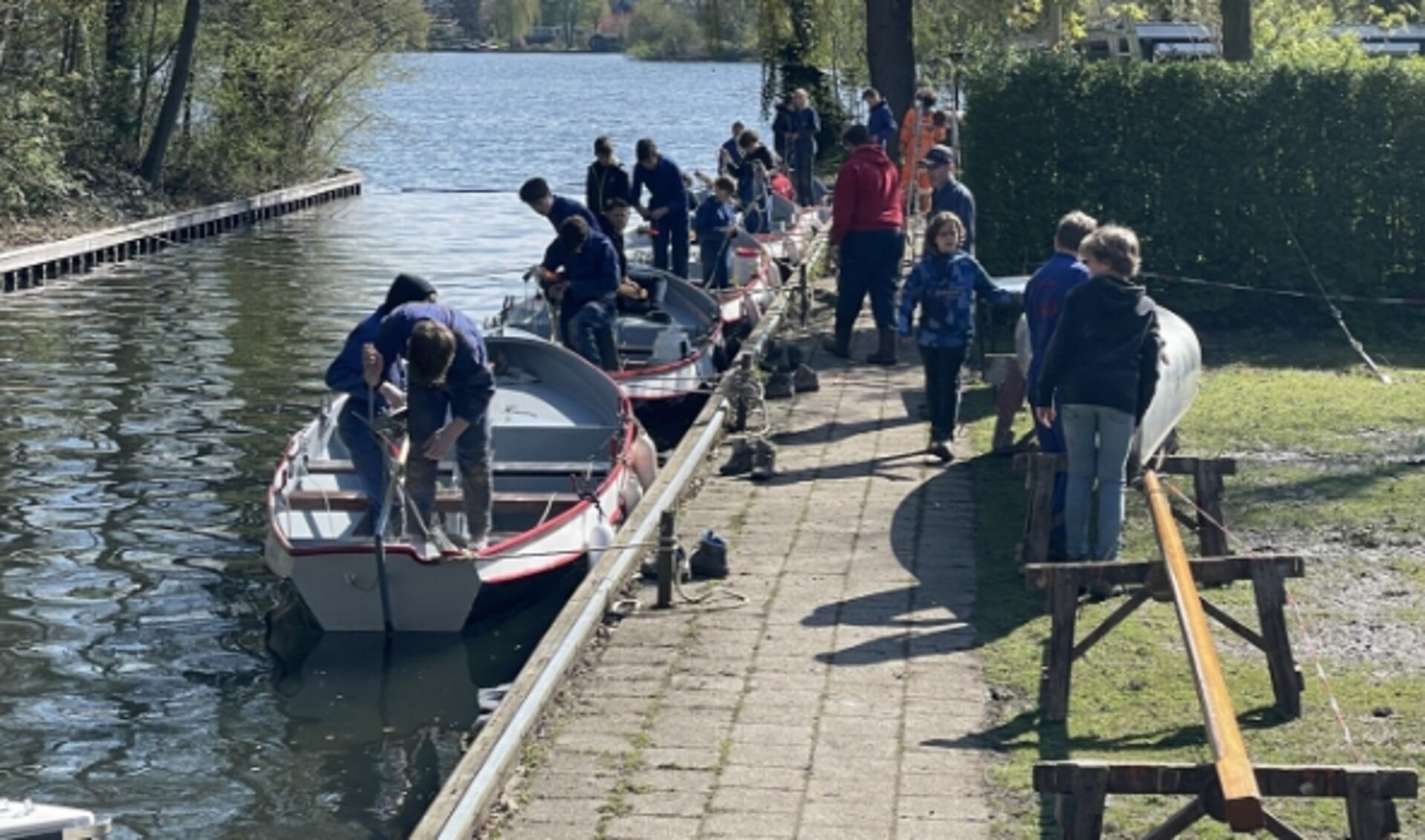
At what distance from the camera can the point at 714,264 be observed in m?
24.4

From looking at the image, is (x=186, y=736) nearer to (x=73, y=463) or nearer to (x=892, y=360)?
(x=73, y=463)

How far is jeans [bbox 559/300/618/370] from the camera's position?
18.1 m

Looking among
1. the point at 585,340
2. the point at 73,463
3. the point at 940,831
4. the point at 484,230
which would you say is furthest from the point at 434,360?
the point at 484,230

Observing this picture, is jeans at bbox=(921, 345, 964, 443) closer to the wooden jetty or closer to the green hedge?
the green hedge

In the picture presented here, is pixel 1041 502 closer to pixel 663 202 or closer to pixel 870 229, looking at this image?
pixel 870 229

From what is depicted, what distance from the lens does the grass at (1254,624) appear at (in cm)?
835

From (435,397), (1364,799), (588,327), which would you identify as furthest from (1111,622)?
(588,327)

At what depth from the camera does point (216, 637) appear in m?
13.3

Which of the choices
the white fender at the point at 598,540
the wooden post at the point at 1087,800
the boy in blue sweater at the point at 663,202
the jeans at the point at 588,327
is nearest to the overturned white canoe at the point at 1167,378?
the white fender at the point at 598,540

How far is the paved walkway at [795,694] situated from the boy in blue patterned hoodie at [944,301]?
2.85ft

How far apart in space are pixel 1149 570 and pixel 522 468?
6778 mm

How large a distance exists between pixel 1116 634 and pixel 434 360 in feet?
12.9

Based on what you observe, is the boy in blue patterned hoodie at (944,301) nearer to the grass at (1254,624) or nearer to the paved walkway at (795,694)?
the grass at (1254,624)

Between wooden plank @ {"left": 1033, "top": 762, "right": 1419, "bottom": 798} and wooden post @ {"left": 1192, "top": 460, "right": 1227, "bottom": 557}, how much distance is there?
14.8 feet
